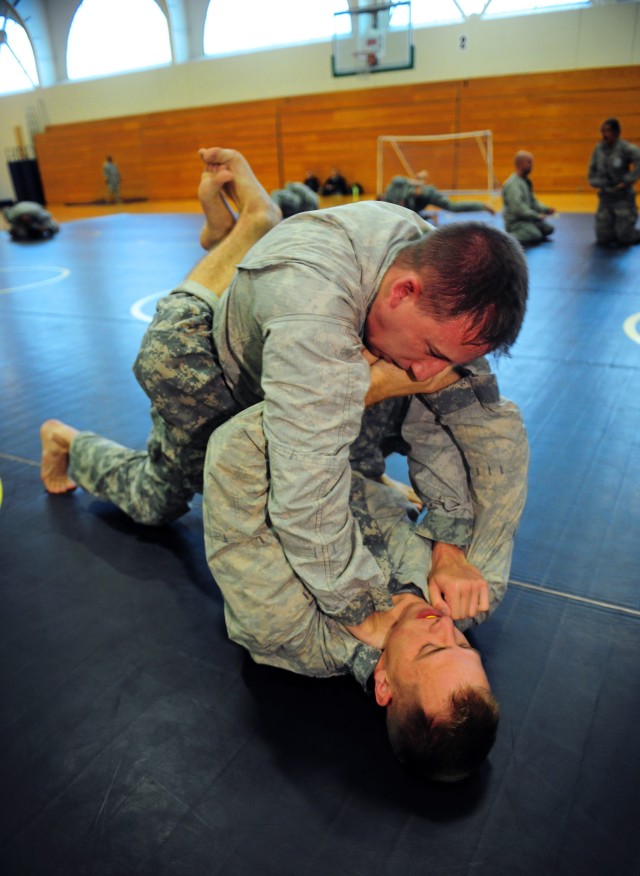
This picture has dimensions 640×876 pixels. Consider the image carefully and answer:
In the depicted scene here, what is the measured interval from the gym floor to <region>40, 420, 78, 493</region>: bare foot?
5cm

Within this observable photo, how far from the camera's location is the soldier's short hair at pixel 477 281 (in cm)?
130

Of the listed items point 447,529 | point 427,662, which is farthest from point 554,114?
point 427,662

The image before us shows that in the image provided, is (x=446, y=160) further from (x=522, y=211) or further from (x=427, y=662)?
(x=427, y=662)

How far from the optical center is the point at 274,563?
1545 millimetres

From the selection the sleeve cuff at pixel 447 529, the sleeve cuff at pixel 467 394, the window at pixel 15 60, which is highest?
the window at pixel 15 60

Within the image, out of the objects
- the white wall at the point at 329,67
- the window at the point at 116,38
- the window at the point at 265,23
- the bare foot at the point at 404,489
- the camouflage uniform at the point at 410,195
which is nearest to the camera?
the bare foot at the point at 404,489

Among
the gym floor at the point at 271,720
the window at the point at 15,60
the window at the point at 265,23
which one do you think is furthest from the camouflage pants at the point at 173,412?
the window at the point at 15,60

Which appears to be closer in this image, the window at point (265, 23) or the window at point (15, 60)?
the window at point (265, 23)

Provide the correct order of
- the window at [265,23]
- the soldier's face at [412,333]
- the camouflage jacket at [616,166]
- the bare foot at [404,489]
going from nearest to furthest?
1. the soldier's face at [412,333]
2. the bare foot at [404,489]
3. the camouflage jacket at [616,166]
4. the window at [265,23]

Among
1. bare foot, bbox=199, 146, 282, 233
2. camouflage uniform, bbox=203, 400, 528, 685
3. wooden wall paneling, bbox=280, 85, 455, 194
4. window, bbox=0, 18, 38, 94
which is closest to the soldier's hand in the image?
camouflage uniform, bbox=203, 400, 528, 685

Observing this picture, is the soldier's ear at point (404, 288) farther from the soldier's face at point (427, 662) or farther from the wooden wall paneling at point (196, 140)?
the wooden wall paneling at point (196, 140)

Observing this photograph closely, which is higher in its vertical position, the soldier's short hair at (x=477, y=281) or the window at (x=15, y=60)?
the window at (x=15, y=60)

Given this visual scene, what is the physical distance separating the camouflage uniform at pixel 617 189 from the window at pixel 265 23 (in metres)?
8.10

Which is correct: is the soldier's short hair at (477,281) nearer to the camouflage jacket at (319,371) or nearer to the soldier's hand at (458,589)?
the camouflage jacket at (319,371)
